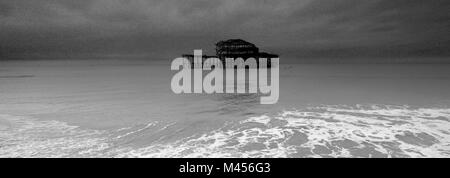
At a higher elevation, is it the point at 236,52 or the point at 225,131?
the point at 236,52

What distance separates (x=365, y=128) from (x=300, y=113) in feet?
10.2

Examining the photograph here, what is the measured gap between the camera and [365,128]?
28.1 feet

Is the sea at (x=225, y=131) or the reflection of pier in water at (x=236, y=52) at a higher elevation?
the reflection of pier in water at (x=236, y=52)

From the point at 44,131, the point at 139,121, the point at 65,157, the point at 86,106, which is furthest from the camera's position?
the point at 86,106

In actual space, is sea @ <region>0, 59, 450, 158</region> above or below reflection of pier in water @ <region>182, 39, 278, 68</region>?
below

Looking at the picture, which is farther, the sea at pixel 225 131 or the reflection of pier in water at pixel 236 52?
the reflection of pier in water at pixel 236 52

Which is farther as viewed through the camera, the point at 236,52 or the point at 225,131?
the point at 236,52

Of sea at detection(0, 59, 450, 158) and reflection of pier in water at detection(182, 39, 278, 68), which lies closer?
sea at detection(0, 59, 450, 158)
